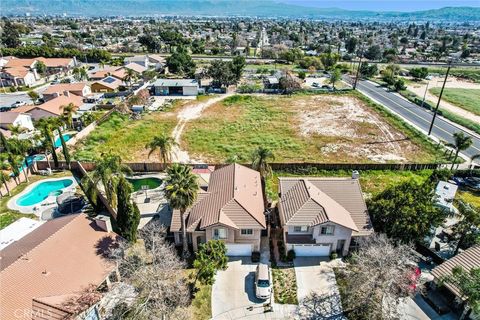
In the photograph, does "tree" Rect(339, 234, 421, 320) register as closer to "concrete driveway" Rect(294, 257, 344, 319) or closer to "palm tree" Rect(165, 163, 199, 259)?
"concrete driveway" Rect(294, 257, 344, 319)

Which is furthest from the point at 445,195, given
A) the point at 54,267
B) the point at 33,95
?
the point at 33,95

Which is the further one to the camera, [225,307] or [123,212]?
[123,212]

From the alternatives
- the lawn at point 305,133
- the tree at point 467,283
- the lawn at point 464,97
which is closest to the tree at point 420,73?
the lawn at point 464,97

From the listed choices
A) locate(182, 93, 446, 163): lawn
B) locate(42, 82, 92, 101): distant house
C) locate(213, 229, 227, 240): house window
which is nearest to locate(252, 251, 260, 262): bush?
locate(213, 229, 227, 240): house window

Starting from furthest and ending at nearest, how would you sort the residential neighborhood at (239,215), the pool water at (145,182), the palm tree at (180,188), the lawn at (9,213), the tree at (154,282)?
the pool water at (145,182) → the lawn at (9,213) → the palm tree at (180,188) → the residential neighborhood at (239,215) → the tree at (154,282)

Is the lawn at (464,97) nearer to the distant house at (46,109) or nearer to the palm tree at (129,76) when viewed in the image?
the palm tree at (129,76)

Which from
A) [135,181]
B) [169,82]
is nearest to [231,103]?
[169,82]

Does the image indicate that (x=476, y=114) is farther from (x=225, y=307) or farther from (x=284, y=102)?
(x=225, y=307)
